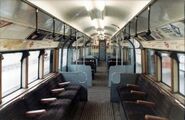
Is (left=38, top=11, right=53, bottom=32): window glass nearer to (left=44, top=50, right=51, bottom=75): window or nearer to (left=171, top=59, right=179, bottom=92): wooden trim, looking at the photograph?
(left=44, top=50, right=51, bottom=75): window

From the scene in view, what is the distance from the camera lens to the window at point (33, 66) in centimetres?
664

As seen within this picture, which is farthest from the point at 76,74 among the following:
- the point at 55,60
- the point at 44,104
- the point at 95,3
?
the point at 95,3

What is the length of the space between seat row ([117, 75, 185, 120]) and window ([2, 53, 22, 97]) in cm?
230

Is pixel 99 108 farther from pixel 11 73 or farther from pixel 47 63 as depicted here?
pixel 11 73

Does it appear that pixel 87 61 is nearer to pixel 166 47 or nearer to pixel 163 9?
pixel 166 47

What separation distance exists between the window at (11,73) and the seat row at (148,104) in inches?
90.5

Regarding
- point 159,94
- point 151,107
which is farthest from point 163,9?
point 151,107

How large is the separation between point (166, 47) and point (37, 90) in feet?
9.46

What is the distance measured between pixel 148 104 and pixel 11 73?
2.88 metres

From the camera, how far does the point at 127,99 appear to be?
673 cm

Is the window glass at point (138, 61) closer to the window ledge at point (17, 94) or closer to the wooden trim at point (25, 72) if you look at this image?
the window ledge at point (17, 94)

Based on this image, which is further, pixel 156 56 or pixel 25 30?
pixel 156 56

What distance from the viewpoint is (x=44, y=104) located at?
6.14 metres

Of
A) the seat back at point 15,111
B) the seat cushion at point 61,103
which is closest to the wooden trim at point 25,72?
the seat cushion at point 61,103
